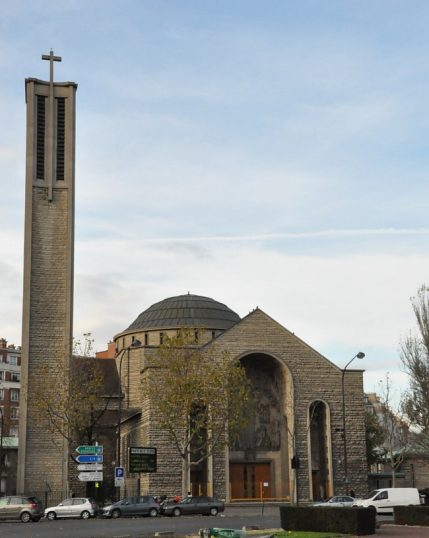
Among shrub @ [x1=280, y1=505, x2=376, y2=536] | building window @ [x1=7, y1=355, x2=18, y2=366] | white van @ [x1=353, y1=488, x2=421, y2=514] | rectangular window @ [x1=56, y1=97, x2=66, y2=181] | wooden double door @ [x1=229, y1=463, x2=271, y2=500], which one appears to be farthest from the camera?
building window @ [x1=7, y1=355, x2=18, y2=366]

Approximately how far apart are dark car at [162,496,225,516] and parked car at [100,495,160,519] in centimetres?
64

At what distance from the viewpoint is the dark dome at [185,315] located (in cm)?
7156

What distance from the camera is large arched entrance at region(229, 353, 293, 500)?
57.8 meters

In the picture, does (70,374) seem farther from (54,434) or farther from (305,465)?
(305,465)

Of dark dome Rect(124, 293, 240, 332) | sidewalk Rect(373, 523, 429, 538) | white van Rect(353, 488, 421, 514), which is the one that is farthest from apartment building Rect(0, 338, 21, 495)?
sidewalk Rect(373, 523, 429, 538)

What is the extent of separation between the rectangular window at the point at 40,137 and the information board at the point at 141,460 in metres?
21.9

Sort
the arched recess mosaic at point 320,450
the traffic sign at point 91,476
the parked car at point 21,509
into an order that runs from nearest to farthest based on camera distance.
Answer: the traffic sign at point 91,476 < the parked car at point 21,509 < the arched recess mosaic at point 320,450

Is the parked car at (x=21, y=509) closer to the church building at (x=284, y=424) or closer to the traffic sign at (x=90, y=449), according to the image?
→ the traffic sign at (x=90, y=449)

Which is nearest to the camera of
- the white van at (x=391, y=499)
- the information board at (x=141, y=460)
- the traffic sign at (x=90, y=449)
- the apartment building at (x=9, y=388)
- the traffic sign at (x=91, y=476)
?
the traffic sign at (x=91, y=476)

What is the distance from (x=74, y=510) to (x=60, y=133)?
29483mm

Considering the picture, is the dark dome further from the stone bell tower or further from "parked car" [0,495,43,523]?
"parked car" [0,495,43,523]

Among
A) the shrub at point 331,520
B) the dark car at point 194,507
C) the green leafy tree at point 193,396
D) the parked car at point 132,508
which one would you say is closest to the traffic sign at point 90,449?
the parked car at point 132,508

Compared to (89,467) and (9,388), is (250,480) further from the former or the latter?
(9,388)

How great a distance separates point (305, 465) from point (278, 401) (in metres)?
5.24
